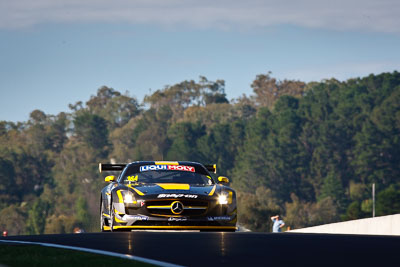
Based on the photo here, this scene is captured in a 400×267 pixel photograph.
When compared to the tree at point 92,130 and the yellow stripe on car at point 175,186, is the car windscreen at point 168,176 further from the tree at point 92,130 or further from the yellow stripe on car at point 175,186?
the tree at point 92,130

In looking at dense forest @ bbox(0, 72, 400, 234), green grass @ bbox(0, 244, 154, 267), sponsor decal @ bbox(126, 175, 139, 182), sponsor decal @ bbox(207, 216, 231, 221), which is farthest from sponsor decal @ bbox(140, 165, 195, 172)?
dense forest @ bbox(0, 72, 400, 234)

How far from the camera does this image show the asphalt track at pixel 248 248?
9.95 meters

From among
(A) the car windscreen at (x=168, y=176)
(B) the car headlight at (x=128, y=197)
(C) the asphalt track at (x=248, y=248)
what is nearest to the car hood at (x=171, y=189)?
(B) the car headlight at (x=128, y=197)

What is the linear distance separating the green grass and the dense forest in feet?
387

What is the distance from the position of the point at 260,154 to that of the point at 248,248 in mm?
152172

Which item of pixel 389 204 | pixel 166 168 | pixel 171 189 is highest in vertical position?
Result: pixel 166 168

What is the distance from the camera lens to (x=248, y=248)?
11359 mm

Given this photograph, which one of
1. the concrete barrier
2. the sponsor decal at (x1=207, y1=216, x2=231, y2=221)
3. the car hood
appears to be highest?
the car hood

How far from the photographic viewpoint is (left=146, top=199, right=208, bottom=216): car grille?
16266 mm

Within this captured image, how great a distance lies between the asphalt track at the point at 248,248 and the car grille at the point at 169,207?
2.01 metres

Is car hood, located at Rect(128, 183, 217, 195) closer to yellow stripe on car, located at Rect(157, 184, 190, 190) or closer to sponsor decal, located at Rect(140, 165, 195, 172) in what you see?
yellow stripe on car, located at Rect(157, 184, 190, 190)

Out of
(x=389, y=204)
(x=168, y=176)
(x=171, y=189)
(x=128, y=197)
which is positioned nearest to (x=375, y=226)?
(x=168, y=176)

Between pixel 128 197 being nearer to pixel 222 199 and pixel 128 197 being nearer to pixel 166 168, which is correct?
pixel 222 199

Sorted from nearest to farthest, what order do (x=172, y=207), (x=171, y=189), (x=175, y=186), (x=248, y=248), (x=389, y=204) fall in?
1. (x=248, y=248)
2. (x=172, y=207)
3. (x=171, y=189)
4. (x=175, y=186)
5. (x=389, y=204)
